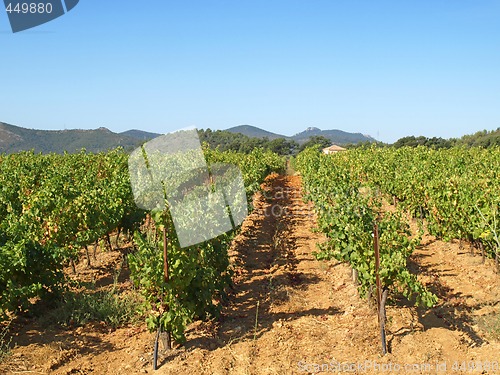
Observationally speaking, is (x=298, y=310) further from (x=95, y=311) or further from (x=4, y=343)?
(x=4, y=343)

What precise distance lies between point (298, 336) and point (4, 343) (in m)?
4.19

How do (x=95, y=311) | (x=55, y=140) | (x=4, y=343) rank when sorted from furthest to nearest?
(x=55, y=140)
(x=95, y=311)
(x=4, y=343)

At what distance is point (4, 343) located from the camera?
20.5 ft

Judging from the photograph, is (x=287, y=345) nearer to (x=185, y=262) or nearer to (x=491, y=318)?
(x=185, y=262)

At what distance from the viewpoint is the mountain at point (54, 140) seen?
364ft

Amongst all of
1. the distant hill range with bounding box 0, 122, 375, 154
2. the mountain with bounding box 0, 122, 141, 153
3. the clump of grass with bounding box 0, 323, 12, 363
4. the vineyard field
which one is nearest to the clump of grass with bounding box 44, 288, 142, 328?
the vineyard field

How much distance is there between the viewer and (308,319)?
7258mm

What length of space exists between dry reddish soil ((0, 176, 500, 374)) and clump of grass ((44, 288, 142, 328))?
7.0 inches

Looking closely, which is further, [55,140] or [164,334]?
[55,140]

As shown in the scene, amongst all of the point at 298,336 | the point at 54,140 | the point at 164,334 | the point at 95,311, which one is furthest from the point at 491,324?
the point at 54,140

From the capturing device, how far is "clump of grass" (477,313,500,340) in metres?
6.37

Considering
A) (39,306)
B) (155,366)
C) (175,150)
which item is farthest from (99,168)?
(155,366)

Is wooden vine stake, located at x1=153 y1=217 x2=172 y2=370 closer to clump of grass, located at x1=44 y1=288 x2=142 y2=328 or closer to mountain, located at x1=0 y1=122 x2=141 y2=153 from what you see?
clump of grass, located at x1=44 y1=288 x2=142 y2=328

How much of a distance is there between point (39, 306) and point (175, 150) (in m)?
10.9
